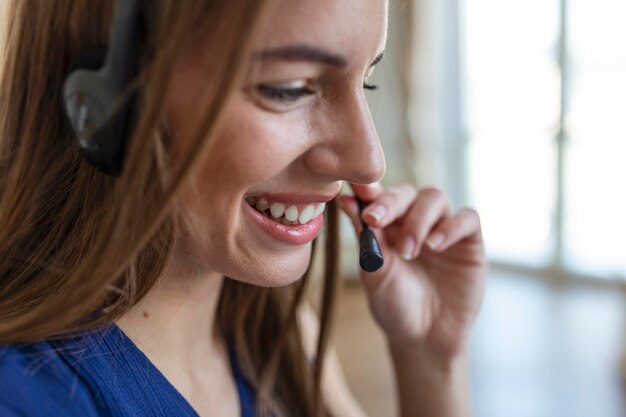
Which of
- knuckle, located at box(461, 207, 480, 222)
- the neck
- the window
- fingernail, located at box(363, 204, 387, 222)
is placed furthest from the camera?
the window

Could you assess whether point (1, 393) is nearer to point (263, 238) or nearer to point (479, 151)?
point (263, 238)

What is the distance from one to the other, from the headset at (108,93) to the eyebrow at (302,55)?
0.12 m

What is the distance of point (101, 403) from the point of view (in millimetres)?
808

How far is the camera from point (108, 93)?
70cm

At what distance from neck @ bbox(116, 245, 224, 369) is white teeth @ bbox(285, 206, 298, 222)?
0.15m

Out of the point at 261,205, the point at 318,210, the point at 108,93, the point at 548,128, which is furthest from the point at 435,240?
the point at 548,128

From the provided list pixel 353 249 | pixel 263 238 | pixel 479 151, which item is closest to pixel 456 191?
pixel 479 151

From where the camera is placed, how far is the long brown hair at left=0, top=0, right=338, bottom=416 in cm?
68

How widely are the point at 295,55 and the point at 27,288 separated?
373 mm

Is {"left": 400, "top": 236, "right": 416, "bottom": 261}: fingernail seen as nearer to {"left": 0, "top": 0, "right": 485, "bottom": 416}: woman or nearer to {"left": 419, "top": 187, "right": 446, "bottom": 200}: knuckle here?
{"left": 419, "top": 187, "right": 446, "bottom": 200}: knuckle

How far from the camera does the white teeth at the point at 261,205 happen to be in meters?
0.84

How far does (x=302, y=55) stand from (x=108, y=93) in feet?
0.61

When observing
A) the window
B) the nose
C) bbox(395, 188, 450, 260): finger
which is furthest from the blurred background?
the nose

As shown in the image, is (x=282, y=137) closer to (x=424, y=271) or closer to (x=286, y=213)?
(x=286, y=213)
